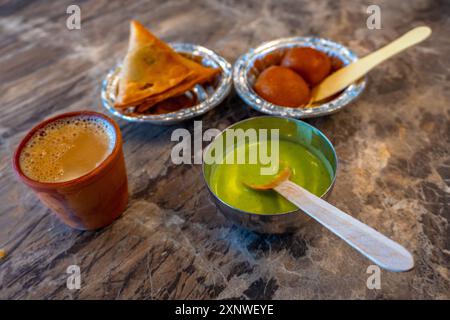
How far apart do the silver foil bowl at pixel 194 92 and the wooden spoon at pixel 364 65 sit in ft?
0.56

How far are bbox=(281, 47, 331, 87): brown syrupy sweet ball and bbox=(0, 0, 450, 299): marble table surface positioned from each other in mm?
86

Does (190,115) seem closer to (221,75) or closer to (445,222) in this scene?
(221,75)

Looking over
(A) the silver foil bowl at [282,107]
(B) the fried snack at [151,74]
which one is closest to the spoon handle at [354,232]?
(A) the silver foil bowl at [282,107]

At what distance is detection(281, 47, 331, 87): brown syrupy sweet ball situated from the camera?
30.7 inches

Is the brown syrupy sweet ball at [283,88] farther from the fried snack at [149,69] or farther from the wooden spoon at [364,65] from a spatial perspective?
the fried snack at [149,69]

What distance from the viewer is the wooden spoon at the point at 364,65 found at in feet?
2.46

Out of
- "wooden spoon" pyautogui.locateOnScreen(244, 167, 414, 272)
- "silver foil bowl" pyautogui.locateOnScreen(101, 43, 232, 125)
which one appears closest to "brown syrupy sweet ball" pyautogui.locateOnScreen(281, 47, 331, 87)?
"silver foil bowl" pyautogui.locateOnScreen(101, 43, 232, 125)

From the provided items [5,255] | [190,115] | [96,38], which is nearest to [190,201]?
[190,115]

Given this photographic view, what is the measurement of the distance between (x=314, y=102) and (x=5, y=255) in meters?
0.55

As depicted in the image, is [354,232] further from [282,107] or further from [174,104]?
[174,104]

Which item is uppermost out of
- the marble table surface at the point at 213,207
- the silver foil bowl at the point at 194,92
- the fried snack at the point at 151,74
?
the fried snack at the point at 151,74

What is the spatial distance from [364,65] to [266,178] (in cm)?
Answer: 32

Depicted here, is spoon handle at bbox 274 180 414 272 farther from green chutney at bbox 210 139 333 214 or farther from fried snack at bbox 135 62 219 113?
fried snack at bbox 135 62 219 113
